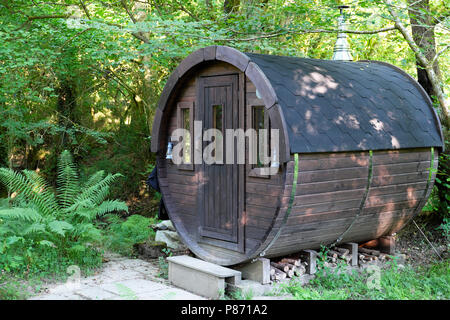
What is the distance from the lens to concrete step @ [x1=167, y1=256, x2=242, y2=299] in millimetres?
5316

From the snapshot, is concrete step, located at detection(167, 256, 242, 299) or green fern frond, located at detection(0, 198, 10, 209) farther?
green fern frond, located at detection(0, 198, 10, 209)

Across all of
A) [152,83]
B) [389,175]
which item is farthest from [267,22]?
[152,83]

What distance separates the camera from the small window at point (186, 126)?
6438mm

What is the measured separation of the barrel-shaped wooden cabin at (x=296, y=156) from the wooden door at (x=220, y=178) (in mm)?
13

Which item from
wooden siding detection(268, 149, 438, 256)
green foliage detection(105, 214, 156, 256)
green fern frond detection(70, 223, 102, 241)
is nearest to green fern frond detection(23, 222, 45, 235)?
green fern frond detection(70, 223, 102, 241)

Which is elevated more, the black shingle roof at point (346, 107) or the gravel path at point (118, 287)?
the black shingle roof at point (346, 107)

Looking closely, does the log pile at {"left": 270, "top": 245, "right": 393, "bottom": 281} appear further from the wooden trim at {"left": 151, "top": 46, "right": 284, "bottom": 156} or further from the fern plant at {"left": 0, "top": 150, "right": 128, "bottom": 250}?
the fern plant at {"left": 0, "top": 150, "right": 128, "bottom": 250}

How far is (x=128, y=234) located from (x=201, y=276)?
317 centimetres

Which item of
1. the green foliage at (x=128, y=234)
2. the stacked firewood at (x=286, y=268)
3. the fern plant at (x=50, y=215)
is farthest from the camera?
the green foliage at (x=128, y=234)

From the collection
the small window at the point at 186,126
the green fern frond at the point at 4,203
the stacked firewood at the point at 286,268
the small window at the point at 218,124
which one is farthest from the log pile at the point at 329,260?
the green fern frond at the point at 4,203

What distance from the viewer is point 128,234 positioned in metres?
8.41

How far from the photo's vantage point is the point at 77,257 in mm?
6434

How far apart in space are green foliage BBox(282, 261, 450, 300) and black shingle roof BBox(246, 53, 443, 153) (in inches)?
60.4

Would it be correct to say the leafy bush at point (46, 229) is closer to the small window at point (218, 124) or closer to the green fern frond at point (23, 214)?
the green fern frond at point (23, 214)
